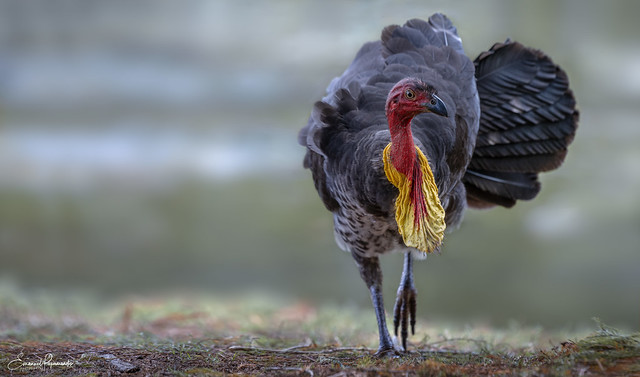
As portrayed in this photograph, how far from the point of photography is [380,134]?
345 cm

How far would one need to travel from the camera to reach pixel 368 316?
5.97 m

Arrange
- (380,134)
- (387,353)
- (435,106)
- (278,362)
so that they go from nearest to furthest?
1. (435,106)
2. (278,362)
3. (380,134)
4. (387,353)

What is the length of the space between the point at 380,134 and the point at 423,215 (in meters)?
0.60

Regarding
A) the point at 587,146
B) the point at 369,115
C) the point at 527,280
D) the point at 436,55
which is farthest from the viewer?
the point at 527,280

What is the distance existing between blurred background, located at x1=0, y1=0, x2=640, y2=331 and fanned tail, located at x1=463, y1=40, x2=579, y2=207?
8.12 ft

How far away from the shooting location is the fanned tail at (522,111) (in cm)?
442

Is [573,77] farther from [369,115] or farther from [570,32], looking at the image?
[369,115]

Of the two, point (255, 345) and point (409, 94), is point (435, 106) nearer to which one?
point (409, 94)

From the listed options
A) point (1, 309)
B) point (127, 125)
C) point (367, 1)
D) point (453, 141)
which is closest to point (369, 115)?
point (453, 141)

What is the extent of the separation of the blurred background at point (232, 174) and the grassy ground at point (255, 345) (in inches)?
69.5

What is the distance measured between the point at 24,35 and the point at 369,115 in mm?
6180

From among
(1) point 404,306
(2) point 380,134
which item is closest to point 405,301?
(1) point 404,306

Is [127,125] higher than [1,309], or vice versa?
[127,125]

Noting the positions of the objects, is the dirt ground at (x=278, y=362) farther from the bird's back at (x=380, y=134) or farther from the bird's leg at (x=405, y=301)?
the bird's back at (x=380, y=134)
